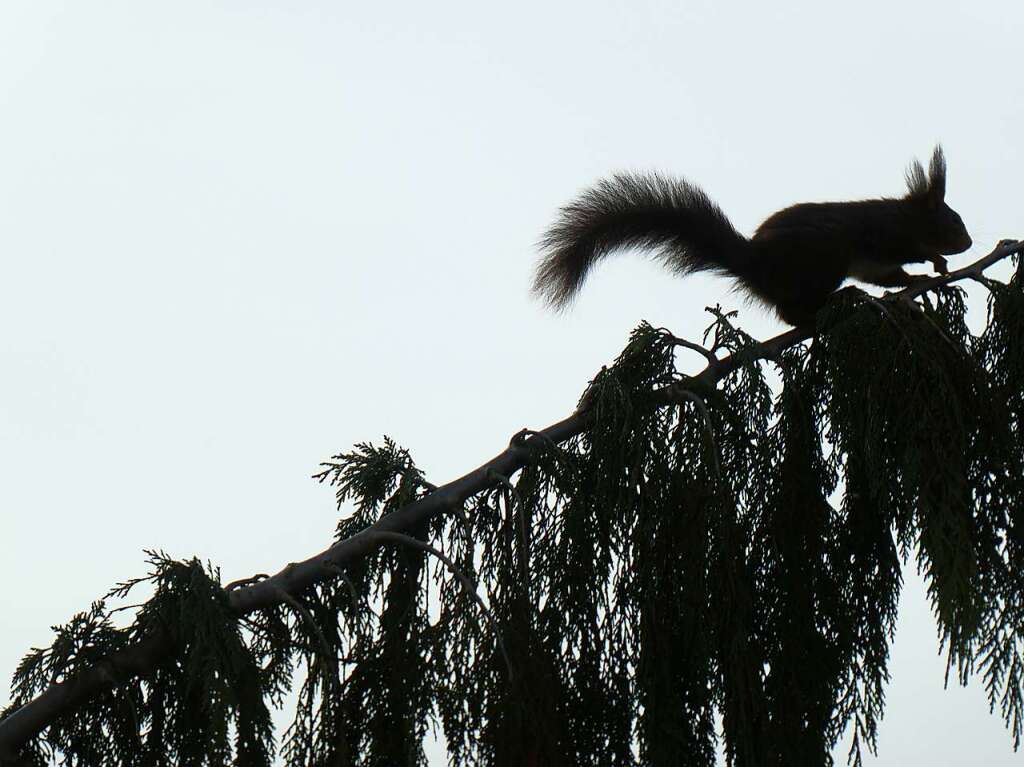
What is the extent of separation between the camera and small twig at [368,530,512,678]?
2193 mm

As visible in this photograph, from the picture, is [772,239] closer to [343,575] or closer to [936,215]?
[936,215]

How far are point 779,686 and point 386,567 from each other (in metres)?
0.83

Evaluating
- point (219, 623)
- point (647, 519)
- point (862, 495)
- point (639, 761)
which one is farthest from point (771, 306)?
point (219, 623)

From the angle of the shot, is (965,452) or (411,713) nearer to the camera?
(411,713)

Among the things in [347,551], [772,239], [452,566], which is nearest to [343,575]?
[347,551]

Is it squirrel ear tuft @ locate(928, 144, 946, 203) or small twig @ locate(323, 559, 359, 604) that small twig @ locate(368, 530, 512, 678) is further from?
squirrel ear tuft @ locate(928, 144, 946, 203)

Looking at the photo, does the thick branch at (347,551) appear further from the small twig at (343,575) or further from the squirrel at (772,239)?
the squirrel at (772,239)

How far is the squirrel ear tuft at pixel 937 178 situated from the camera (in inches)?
174

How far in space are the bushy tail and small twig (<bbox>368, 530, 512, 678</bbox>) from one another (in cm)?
121

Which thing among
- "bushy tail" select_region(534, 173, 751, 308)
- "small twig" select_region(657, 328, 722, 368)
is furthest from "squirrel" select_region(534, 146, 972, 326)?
"small twig" select_region(657, 328, 722, 368)

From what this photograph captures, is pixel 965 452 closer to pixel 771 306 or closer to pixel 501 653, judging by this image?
pixel 501 653

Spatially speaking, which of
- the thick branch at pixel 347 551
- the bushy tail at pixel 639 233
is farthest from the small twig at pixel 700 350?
the bushy tail at pixel 639 233

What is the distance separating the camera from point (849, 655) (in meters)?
2.55

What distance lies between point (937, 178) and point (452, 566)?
2950 mm
